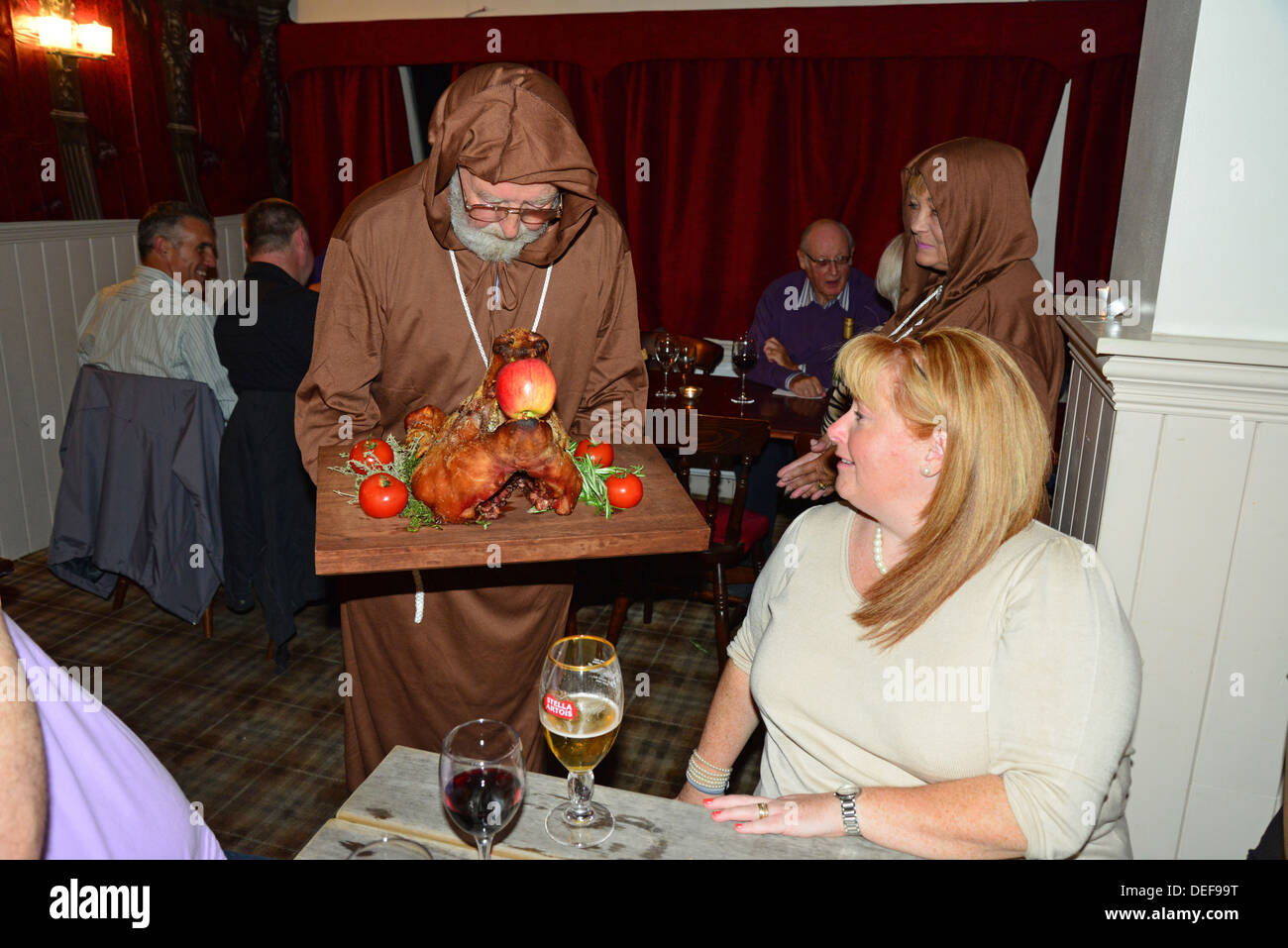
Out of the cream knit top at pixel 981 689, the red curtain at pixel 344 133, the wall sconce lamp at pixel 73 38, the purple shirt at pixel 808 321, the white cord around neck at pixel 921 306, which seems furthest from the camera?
the red curtain at pixel 344 133

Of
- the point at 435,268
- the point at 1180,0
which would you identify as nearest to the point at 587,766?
the point at 435,268

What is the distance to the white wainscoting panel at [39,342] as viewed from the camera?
15.3 ft

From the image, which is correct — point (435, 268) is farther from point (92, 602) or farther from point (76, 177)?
point (76, 177)

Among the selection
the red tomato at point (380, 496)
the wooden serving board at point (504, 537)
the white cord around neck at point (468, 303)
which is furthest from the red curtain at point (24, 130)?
the red tomato at point (380, 496)

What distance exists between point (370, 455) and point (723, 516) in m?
2.51

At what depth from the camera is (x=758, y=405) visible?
423cm

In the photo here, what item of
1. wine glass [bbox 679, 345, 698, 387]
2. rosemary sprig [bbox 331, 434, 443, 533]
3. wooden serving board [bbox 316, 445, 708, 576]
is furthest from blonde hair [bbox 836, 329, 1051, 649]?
wine glass [bbox 679, 345, 698, 387]

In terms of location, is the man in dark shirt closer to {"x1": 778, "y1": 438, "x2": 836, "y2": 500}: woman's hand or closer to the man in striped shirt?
the man in striped shirt

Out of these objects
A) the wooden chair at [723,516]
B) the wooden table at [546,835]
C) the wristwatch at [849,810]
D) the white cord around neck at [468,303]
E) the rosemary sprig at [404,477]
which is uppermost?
the white cord around neck at [468,303]

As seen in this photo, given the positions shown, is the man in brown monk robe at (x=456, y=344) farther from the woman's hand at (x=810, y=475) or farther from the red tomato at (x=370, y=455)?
the woman's hand at (x=810, y=475)

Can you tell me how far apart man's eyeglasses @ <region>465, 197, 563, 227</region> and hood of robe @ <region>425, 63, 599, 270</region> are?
61mm

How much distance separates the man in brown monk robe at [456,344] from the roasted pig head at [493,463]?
478mm

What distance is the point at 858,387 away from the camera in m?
1.59
